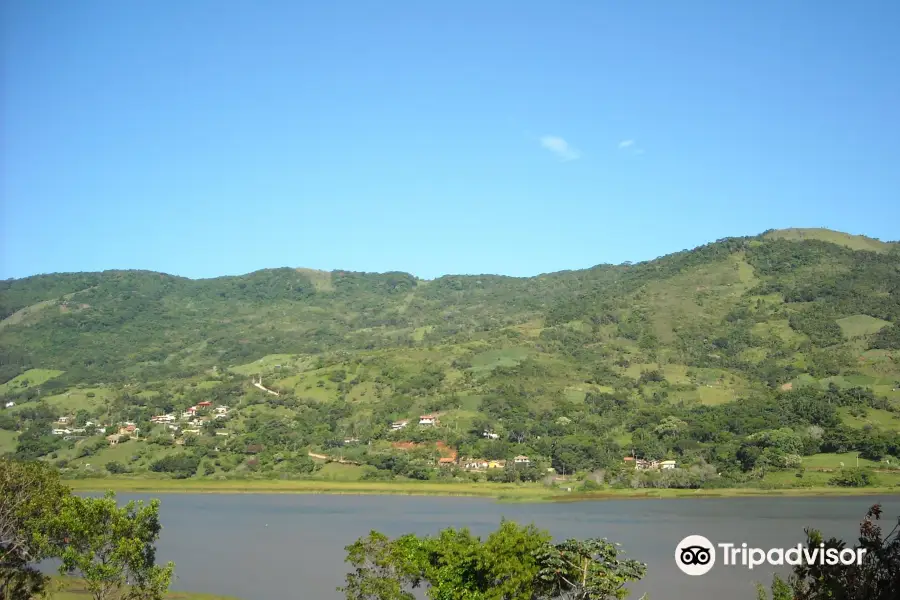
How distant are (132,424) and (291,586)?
94.1 m

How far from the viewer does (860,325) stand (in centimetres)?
14438

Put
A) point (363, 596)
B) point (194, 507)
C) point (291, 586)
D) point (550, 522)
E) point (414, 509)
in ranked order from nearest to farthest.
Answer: point (363, 596)
point (291, 586)
point (550, 522)
point (414, 509)
point (194, 507)

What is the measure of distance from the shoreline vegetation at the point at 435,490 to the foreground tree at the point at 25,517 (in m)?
57.4

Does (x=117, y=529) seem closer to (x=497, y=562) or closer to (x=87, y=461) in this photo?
(x=497, y=562)

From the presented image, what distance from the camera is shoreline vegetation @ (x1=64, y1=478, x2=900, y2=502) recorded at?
3438 inches

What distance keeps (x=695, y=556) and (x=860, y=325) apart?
370ft

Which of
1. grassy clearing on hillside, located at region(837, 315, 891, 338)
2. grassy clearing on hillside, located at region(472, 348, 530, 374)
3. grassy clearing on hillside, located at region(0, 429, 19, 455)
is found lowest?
grassy clearing on hillside, located at region(0, 429, 19, 455)

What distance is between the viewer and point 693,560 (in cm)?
4581

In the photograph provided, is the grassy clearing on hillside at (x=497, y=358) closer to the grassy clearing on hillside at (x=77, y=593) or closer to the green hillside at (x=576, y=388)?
the green hillside at (x=576, y=388)

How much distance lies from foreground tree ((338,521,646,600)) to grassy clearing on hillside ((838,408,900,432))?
88.4 meters

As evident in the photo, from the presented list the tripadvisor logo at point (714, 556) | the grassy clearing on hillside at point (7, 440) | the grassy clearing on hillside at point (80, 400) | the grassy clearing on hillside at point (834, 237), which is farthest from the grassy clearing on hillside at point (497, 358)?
the tripadvisor logo at point (714, 556)

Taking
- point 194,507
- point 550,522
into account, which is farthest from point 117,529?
point 194,507

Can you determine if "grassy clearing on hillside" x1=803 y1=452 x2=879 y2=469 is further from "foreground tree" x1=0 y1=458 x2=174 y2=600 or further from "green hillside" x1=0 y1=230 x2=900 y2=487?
"foreground tree" x1=0 y1=458 x2=174 y2=600

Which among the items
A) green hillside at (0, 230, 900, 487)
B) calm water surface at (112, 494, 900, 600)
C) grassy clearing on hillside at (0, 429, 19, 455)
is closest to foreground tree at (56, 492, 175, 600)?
calm water surface at (112, 494, 900, 600)
